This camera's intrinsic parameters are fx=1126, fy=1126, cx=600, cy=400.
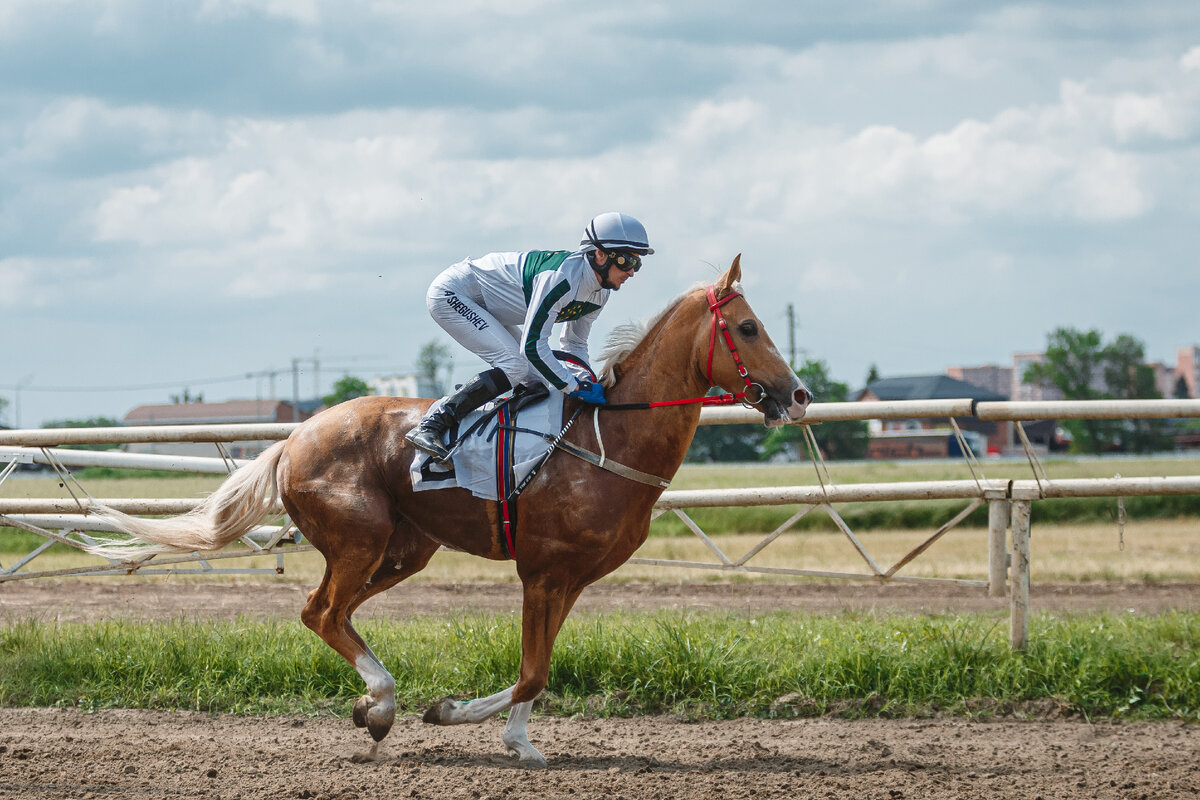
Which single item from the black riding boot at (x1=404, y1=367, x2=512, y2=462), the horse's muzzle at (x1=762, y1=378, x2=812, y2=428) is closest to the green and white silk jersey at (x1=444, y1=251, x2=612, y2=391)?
the black riding boot at (x1=404, y1=367, x2=512, y2=462)

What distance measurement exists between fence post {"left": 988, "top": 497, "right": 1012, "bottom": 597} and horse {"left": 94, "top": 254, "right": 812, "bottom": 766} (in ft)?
7.48

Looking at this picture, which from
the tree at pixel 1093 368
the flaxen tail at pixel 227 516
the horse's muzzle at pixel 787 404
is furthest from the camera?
the tree at pixel 1093 368

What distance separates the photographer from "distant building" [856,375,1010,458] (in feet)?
215

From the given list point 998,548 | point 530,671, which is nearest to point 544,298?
point 530,671

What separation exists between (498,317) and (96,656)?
331 cm

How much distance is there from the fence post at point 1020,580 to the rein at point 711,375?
2.35 m

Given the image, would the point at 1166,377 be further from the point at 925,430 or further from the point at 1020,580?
the point at 1020,580

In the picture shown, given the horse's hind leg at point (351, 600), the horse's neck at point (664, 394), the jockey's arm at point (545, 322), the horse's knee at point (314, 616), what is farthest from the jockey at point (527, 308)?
the horse's knee at point (314, 616)

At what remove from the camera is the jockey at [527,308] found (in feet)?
17.3

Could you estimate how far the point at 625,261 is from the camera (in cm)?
540

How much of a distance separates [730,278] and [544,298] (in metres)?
0.89

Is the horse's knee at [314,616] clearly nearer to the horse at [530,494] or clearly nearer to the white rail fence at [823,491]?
the horse at [530,494]

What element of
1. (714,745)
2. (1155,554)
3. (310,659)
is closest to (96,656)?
(310,659)

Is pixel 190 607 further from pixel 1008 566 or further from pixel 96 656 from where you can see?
pixel 1008 566
